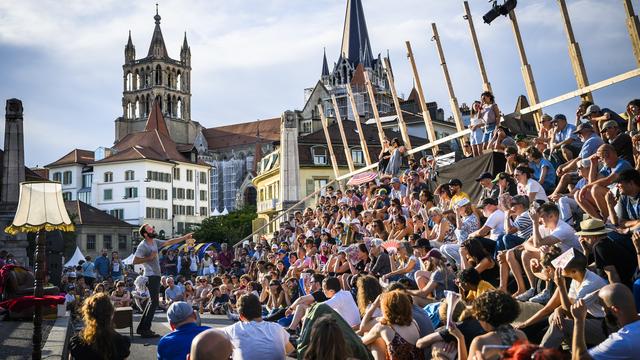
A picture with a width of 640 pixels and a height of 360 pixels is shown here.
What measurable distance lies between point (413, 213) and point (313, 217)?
8.77m

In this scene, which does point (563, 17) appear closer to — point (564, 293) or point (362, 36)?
point (564, 293)

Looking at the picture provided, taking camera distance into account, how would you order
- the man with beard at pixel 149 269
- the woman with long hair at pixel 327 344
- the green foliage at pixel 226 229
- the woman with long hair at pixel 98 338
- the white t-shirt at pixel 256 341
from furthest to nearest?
1. the green foliage at pixel 226 229
2. the man with beard at pixel 149 269
3. the white t-shirt at pixel 256 341
4. the woman with long hair at pixel 98 338
5. the woman with long hair at pixel 327 344

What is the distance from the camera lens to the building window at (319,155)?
5500cm

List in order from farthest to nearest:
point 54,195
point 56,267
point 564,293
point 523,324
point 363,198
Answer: point 363,198 → point 56,267 → point 54,195 → point 523,324 → point 564,293

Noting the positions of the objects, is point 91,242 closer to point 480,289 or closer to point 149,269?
point 149,269

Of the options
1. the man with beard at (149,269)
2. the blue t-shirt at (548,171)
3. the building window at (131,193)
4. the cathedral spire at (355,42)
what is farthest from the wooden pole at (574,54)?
the cathedral spire at (355,42)

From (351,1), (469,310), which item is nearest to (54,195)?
(469,310)

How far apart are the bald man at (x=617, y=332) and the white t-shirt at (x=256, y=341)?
2.61 metres

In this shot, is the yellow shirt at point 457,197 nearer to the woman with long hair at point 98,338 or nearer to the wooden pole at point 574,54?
the wooden pole at point 574,54

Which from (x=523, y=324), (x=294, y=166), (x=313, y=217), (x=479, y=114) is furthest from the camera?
(x=294, y=166)

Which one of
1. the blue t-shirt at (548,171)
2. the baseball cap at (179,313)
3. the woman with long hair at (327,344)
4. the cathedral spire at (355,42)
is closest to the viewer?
the woman with long hair at (327,344)

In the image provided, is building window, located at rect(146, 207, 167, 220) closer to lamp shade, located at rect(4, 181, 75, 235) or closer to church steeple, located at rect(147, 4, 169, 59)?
church steeple, located at rect(147, 4, 169, 59)

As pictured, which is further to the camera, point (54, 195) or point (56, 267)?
point (56, 267)

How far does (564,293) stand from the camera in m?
5.56
